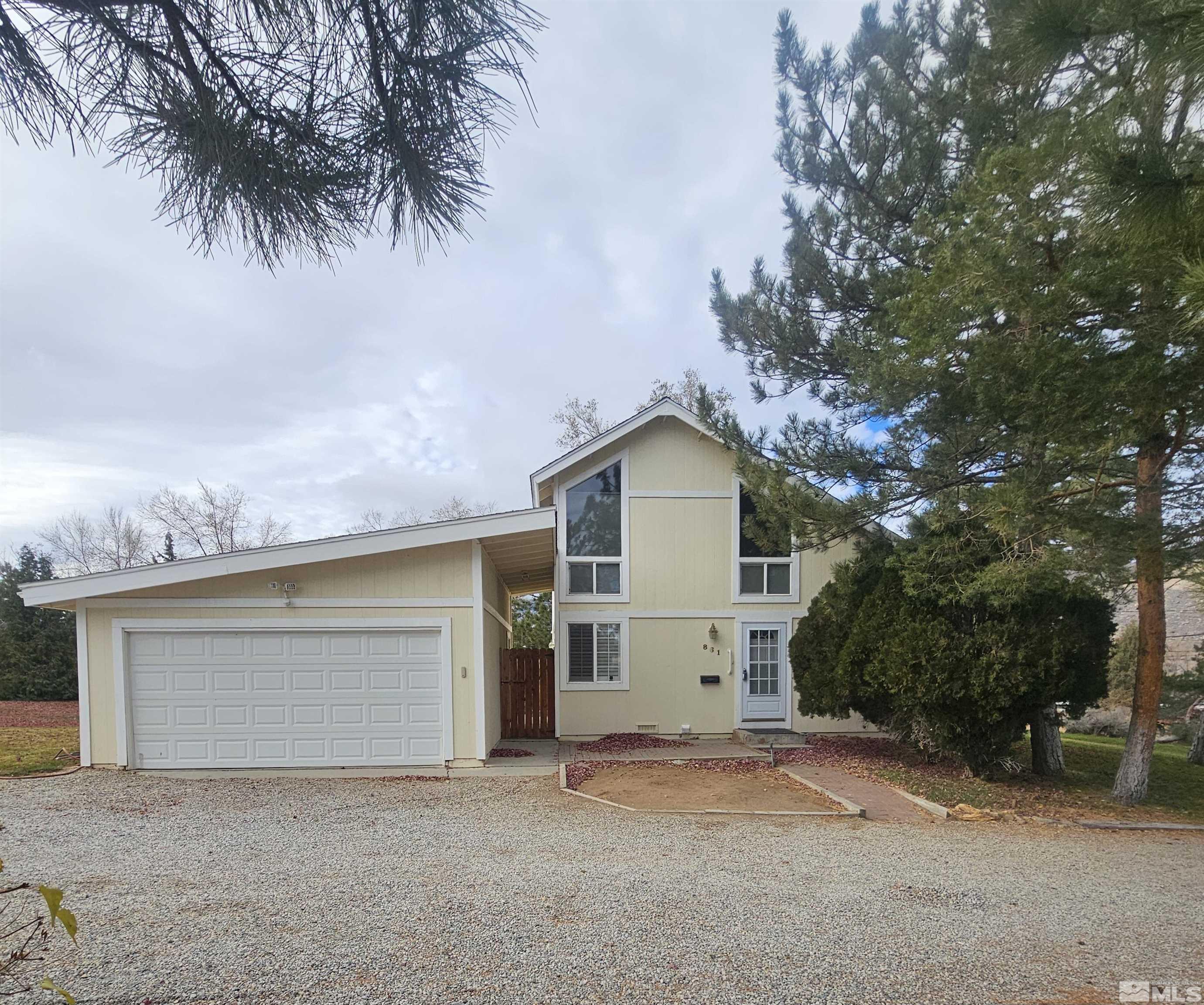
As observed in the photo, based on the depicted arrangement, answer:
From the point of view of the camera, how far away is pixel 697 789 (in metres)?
7.75

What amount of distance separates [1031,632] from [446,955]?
718 cm

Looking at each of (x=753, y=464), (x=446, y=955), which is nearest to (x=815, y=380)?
(x=753, y=464)

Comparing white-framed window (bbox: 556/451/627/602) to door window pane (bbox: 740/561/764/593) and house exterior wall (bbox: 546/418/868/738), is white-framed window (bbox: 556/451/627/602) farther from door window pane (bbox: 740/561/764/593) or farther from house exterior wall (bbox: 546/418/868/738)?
door window pane (bbox: 740/561/764/593)

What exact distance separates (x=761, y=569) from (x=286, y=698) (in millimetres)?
7672

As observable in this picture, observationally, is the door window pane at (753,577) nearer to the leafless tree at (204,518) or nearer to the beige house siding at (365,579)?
the beige house siding at (365,579)

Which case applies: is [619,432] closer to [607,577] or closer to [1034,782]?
[607,577]

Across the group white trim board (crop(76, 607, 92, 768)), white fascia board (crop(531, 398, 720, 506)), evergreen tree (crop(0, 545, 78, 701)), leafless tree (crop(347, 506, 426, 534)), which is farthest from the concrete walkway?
leafless tree (crop(347, 506, 426, 534))

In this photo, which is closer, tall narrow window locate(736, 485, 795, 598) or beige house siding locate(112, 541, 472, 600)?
beige house siding locate(112, 541, 472, 600)

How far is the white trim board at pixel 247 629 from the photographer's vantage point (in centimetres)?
841

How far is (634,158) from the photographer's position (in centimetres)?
466

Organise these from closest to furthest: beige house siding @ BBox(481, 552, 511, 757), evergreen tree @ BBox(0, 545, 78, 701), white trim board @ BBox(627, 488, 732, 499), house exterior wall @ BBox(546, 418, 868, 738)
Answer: beige house siding @ BBox(481, 552, 511, 757) < house exterior wall @ BBox(546, 418, 868, 738) < white trim board @ BBox(627, 488, 732, 499) < evergreen tree @ BBox(0, 545, 78, 701)

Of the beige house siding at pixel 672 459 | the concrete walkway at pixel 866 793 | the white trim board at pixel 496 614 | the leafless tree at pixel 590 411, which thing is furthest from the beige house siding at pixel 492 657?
the leafless tree at pixel 590 411

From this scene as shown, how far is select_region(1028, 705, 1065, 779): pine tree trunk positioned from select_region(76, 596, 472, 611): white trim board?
7863 millimetres

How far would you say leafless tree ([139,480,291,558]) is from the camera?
28.0m
